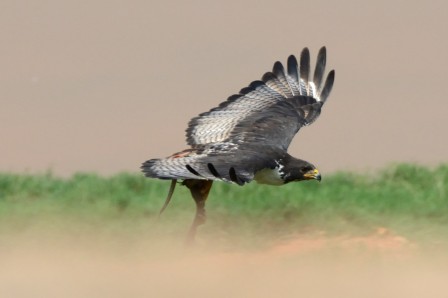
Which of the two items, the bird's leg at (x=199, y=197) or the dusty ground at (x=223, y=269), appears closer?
the dusty ground at (x=223, y=269)

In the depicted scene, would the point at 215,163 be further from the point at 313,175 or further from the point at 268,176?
the point at 313,175

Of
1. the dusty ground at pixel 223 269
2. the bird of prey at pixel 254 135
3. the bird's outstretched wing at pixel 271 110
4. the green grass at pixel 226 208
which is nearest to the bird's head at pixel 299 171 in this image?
the bird of prey at pixel 254 135

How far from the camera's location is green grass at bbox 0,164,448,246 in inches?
705

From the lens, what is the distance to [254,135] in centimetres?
1762

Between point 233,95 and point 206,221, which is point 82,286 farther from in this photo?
point 233,95

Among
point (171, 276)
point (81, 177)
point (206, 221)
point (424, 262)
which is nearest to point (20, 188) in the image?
point (81, 177)

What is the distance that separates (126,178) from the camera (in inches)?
792

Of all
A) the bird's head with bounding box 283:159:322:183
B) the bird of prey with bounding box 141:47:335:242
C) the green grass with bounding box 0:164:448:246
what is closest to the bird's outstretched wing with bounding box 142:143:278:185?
the bird of prey with bounding box 141:47:335:242

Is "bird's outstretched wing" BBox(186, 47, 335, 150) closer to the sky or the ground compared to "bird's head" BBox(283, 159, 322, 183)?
closer to the sky

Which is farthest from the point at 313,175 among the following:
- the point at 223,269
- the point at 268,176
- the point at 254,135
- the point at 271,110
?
the point at 271,110

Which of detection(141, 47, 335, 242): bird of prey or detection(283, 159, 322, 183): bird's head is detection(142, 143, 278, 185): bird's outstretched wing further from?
detection(283, 159, 322, 183): bird's head

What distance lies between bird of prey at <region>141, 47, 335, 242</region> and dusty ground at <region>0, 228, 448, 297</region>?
658 mm

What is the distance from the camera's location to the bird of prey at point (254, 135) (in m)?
15.8

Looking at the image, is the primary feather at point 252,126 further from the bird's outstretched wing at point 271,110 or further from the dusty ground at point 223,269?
the dusty ground at point 223,269
